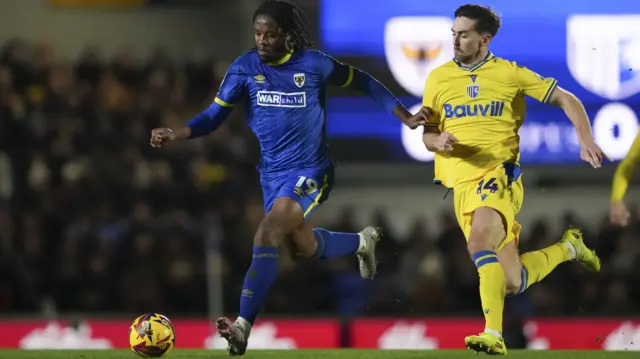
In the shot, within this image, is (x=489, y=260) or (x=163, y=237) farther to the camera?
(x=163, y=237)

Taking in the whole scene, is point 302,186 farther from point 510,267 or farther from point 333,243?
point 510,267

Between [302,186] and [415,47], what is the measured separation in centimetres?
644

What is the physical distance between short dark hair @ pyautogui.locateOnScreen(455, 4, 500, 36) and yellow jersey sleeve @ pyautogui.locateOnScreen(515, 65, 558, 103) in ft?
1.12

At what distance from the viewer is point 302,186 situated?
852cm

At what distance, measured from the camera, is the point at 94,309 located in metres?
13.8

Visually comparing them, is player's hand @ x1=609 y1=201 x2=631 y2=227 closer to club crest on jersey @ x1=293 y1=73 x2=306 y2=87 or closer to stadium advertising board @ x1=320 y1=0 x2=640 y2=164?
club crest on jersey @ x1=293 y1=73 x2=306 y2=87

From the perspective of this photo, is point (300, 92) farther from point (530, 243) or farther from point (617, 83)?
point (617, 83)

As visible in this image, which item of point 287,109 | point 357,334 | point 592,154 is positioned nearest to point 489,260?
point 592,154

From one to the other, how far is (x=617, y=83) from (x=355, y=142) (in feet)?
10.0

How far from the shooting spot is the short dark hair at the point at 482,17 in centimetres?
840

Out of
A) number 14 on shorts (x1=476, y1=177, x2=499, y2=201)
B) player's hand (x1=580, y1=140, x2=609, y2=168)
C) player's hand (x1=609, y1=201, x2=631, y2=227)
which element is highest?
player's hand (x1=580, y1=140, x2=609, y2=168)

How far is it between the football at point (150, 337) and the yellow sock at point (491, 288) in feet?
6.61

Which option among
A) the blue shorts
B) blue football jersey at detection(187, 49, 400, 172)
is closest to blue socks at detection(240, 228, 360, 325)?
the blue shorts

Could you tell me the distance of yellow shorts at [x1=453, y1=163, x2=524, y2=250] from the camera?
27.2ft
